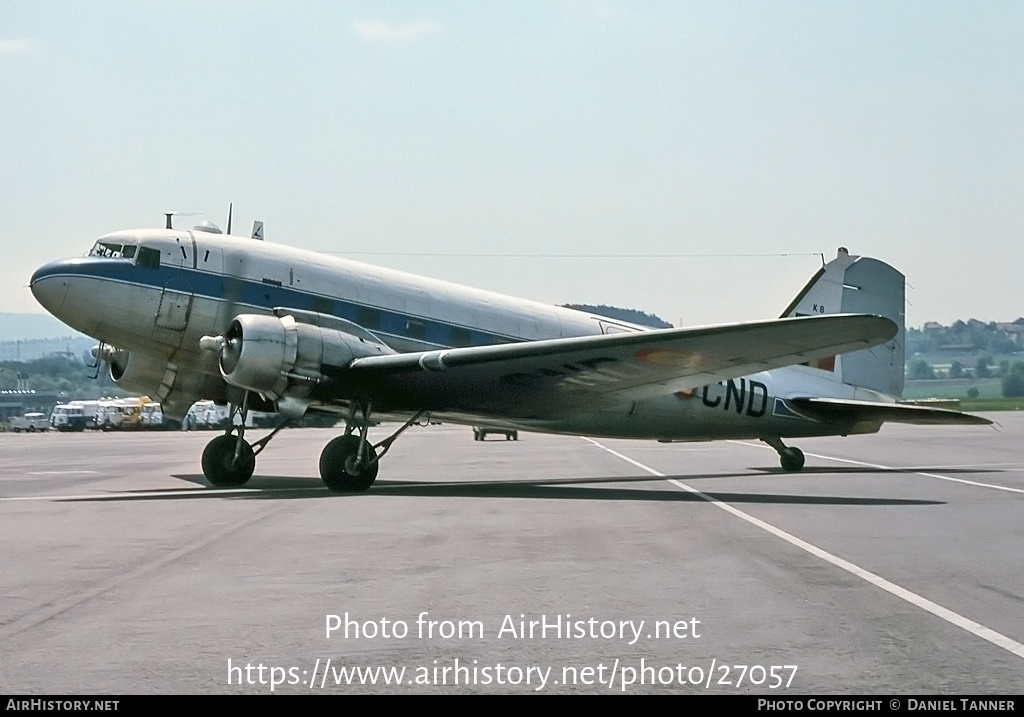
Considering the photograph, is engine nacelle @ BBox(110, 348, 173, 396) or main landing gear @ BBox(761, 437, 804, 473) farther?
main landing gear @ BBox(761, 437, 804, 473)

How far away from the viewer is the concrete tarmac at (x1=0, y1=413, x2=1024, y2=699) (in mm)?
6176

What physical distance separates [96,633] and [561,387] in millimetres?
14177

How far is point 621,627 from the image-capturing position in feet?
24.3

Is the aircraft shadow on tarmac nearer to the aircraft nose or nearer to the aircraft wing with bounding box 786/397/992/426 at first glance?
the aircraft nose

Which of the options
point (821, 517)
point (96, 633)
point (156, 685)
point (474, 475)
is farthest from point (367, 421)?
point (156, 685)

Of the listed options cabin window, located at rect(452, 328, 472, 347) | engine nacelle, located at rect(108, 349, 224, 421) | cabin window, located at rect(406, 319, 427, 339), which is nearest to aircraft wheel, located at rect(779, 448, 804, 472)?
cabin window, located at rect(452, 328, 472, 347)

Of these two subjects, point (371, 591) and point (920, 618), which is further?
point (371, 591)

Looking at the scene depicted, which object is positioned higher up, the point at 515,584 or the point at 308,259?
the point at 308,259

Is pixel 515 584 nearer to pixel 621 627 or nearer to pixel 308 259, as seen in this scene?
pixel 621 627

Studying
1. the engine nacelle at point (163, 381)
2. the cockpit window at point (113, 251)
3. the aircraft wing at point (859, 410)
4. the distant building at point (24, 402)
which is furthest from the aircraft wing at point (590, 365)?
the distant building at point (24, 402)

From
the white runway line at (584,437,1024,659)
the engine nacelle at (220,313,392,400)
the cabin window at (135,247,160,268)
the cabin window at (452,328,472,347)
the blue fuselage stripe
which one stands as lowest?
the white runway line at (584,437,1024,659)

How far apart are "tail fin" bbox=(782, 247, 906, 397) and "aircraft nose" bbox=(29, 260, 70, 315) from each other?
51.7ft

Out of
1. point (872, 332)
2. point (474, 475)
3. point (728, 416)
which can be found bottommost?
point (474, 475)

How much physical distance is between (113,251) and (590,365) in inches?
334
